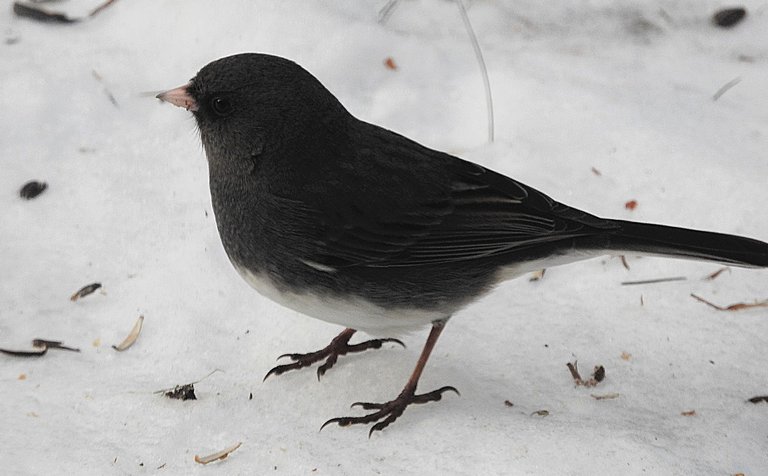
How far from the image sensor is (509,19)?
4.88 meters

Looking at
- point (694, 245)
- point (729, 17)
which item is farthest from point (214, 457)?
point (729, 17)

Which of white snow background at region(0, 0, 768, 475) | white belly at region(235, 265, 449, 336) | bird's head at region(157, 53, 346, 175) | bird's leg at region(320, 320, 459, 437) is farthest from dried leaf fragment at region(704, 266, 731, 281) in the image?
bird's head at region(157, 53, 346, 175)

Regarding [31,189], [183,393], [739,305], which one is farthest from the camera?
[31,189]

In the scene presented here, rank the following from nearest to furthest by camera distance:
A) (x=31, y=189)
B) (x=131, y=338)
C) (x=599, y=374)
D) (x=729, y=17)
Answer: (x=599, y=374) < (x=131, y=338) < (x=31, y=189) < (x=729, y=17)

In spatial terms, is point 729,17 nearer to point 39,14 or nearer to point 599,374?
point 599,374

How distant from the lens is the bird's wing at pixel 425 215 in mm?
2885

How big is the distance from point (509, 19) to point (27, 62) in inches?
86.0

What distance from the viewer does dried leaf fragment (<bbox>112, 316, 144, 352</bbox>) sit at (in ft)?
11.0

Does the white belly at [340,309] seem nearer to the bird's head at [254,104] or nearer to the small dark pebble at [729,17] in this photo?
the bird's head at [254,104]

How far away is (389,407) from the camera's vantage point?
299 centimetres

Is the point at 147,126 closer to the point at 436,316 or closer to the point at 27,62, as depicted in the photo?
the point at 27,62

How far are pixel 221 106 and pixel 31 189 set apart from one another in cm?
135

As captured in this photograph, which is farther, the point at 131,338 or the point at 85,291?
the point at 85,291

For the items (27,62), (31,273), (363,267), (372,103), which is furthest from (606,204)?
(27,62)
